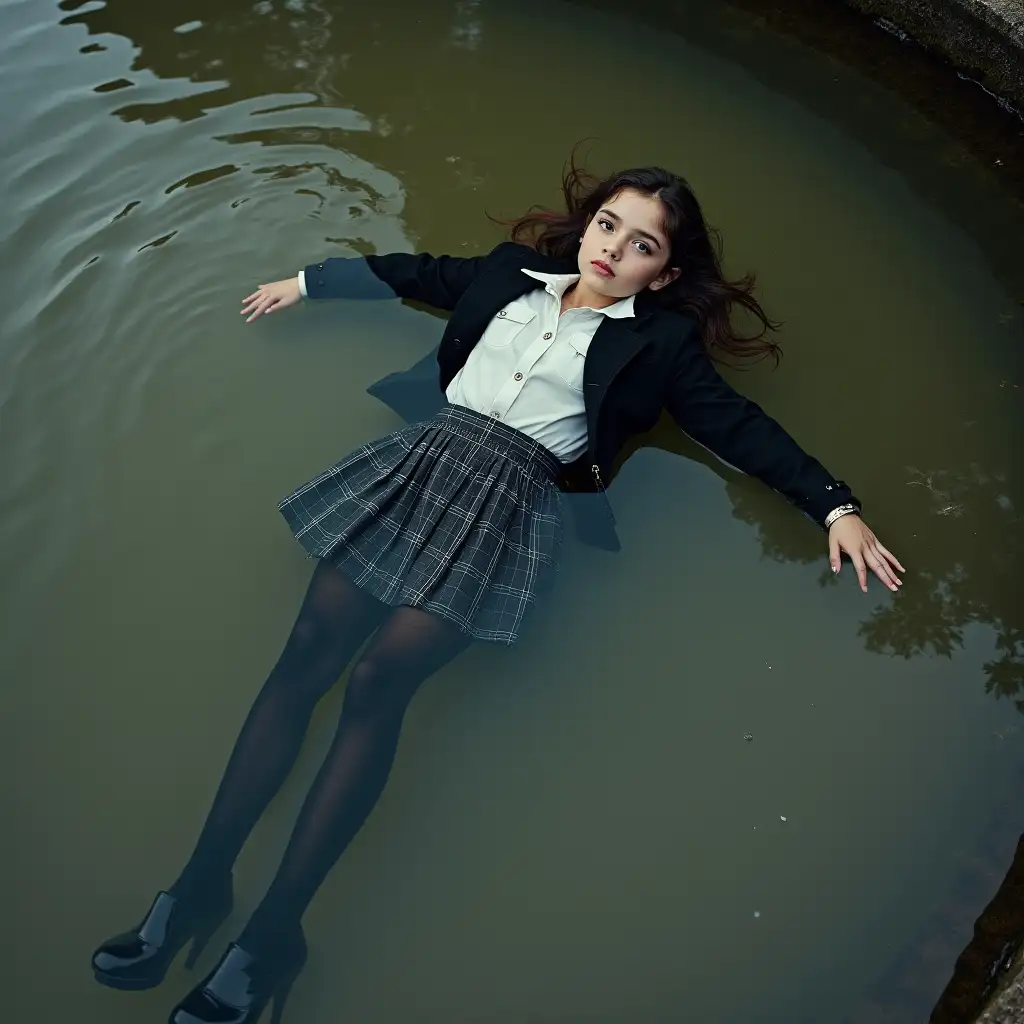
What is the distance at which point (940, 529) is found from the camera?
126 inches

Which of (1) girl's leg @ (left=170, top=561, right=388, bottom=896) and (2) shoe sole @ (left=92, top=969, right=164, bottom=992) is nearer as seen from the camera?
(2) shoe sole @ (left=92, top=969, right=164, bottom=992)

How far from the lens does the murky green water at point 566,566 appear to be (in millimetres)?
2572

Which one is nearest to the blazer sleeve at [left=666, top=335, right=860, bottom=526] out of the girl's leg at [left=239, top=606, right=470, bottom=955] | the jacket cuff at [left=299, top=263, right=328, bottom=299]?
the girl's leg at [left=239, top=606, right=470, bottom=955]

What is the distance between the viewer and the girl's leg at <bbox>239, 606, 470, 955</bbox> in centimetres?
240

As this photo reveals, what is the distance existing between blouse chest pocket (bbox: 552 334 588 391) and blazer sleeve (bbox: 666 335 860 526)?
264 mm

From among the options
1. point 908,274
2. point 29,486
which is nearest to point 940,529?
point 908,274

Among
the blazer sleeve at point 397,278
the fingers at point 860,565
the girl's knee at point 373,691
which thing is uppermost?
the fingers at point 860,565

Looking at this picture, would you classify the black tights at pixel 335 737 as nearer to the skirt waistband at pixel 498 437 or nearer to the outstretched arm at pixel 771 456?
the skirt waistband at pixel 498 437

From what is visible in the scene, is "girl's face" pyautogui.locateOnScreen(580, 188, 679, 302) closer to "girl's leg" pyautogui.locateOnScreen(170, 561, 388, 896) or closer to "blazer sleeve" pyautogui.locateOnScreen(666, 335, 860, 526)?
"blazer sleeve" pyautogui.locateOnScreen(666, 335, 860, 526)

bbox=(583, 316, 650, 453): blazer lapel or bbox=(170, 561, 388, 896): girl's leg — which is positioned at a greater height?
bbox=(583, 316, 650, 453): blazer lapel

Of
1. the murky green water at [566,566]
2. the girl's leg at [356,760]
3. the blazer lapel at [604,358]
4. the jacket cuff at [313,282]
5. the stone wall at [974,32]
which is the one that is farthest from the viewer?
the stone wall at [974,32]

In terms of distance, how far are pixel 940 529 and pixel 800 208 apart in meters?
1.44

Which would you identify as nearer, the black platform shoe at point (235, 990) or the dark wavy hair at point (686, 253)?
the black platform shoe at point (235, 990)

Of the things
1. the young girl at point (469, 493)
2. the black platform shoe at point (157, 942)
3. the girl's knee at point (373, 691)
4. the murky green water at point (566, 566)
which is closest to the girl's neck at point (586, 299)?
the young girl at point (469, 493)
